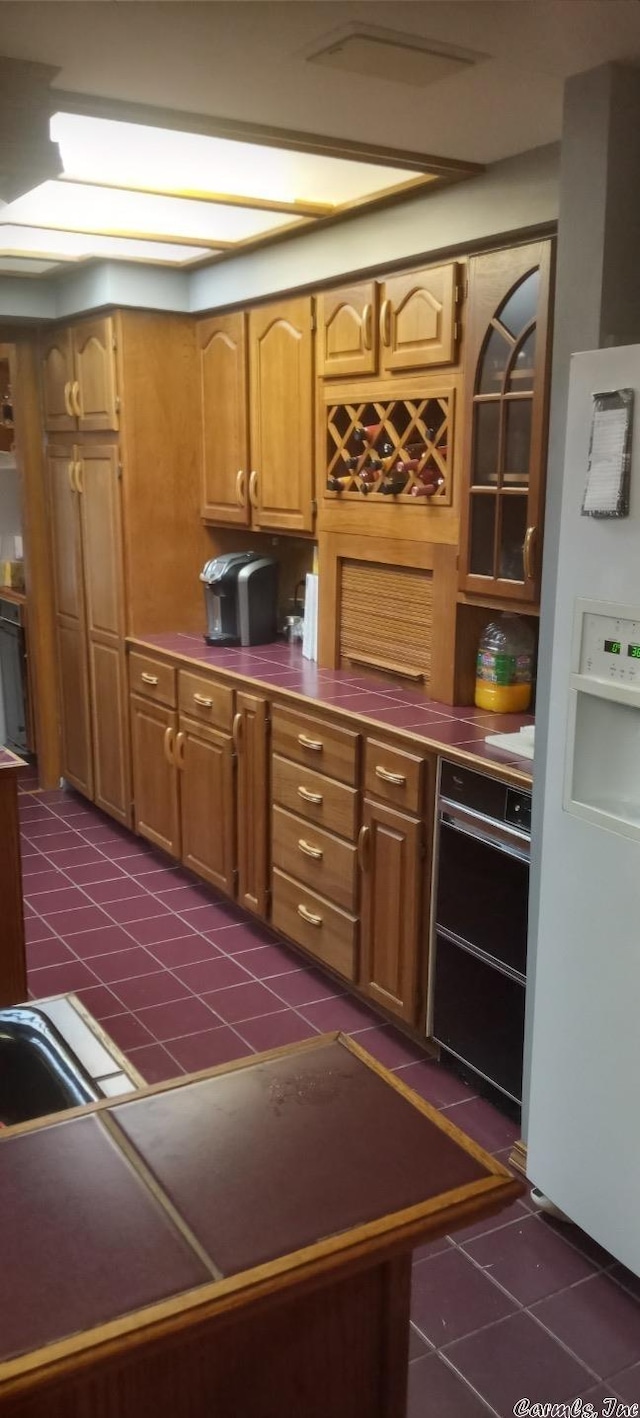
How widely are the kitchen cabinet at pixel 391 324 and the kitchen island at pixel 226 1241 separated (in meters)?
2.24

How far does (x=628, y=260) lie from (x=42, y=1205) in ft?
6.12

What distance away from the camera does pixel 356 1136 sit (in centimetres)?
117

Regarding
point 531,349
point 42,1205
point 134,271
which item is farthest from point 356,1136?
point 134,271

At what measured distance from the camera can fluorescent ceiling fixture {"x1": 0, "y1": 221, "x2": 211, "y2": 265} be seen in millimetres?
3818

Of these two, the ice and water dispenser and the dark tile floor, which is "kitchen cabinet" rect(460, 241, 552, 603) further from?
the dark tile floor

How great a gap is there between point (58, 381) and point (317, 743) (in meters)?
2.37

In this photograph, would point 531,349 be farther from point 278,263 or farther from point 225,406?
point 225,406

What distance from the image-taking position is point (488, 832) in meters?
2.57

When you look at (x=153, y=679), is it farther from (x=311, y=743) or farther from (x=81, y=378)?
(x=81, y=378)

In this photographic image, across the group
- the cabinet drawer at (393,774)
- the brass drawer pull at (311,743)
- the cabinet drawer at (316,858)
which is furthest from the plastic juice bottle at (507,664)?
the cabinet drawer at (316,858)

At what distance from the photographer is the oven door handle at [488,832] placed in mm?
2475

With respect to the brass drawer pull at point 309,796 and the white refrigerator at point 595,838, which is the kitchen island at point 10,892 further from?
the white refrigerator at point 595,838

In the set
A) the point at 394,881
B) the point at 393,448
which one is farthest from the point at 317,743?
the point at 393,448

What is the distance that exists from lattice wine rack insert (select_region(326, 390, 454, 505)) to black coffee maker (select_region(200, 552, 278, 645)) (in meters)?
0.67
